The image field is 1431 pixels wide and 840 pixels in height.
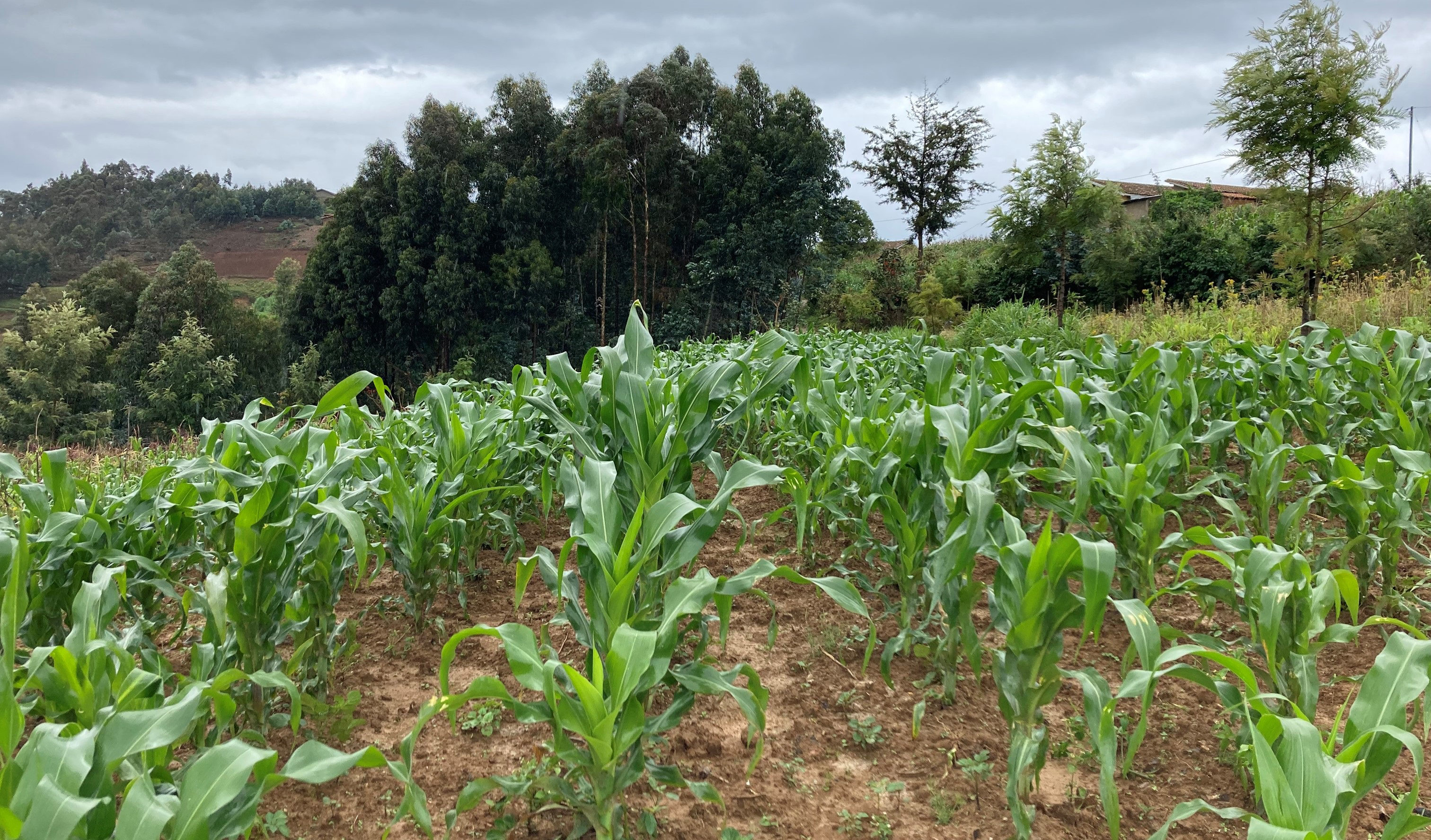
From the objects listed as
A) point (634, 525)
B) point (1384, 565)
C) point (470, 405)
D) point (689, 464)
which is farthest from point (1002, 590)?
point (470, 405)

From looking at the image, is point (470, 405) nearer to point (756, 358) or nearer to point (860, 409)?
point (756, 358)

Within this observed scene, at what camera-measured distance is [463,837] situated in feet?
5.83

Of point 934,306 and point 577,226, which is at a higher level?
point 577,226

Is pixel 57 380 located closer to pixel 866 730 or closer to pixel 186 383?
pixel 186 383

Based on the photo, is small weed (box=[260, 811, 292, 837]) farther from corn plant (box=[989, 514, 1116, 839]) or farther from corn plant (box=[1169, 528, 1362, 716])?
corn plant (box=[1169, 528, 1362, 716])

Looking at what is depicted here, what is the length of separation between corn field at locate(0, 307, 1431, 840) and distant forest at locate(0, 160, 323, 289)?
8487cm

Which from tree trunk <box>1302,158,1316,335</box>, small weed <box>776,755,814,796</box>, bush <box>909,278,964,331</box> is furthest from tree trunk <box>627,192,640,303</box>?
small weed <box>776,755,814,796</box>

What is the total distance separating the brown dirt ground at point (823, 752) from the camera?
1.84m

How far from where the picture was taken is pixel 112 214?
244 ft

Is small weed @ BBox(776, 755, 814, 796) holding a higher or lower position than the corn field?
lower

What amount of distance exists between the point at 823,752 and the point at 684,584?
0.75m

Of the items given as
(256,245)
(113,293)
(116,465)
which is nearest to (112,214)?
(256,245)

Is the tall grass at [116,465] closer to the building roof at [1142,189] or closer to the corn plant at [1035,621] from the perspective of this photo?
the corn plant at [1035,621]

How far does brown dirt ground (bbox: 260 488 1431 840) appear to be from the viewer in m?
1.84
